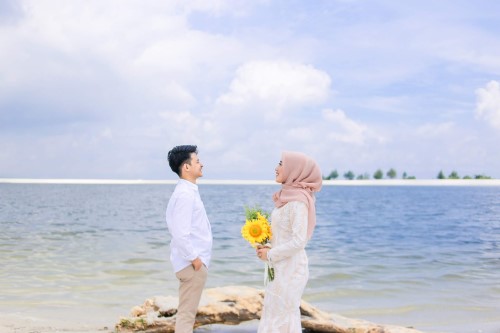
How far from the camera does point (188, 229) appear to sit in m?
4.44

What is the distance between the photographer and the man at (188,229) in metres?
4.45

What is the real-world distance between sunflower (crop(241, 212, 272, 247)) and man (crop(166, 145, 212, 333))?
394 millimetres

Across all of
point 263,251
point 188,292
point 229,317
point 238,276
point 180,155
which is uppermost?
point 180,155

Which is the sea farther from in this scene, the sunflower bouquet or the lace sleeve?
the lace sleeve

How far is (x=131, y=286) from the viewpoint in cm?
983

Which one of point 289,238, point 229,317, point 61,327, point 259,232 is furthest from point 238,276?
point 289,238

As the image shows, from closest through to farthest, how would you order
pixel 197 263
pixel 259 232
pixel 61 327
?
pixel 259 232 < pixel 197 263 < pixel 61 327

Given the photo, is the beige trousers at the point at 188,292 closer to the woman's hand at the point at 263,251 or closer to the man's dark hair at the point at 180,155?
the woman's hand at the point at 263,251

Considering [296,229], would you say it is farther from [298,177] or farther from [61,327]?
[61,327]

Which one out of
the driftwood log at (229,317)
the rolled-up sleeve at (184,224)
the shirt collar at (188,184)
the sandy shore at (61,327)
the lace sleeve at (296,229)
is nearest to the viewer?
the lace sleeve at (296,229)

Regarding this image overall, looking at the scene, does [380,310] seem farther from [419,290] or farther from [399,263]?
[399,263]

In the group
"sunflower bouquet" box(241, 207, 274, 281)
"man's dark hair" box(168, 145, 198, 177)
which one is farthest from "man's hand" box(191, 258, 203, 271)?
"man's dark hair" box(168, 145, 198, 177)

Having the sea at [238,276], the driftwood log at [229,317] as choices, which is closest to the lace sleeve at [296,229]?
the sea at [238,276]

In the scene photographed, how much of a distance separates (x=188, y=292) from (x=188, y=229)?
0.54 metres
